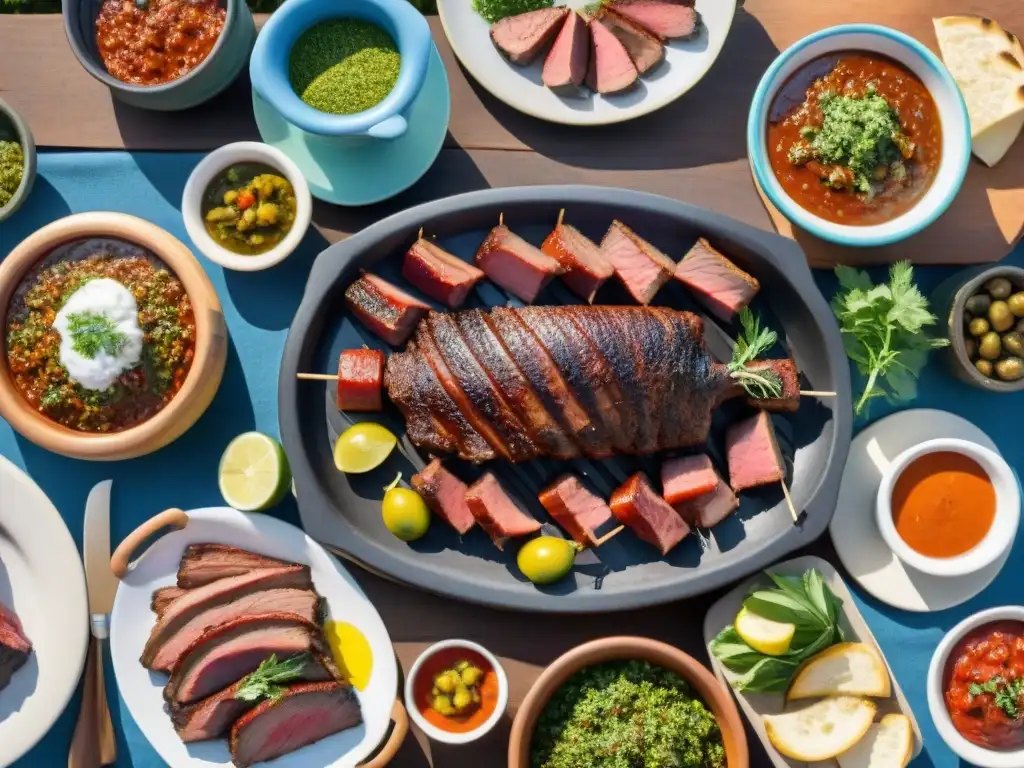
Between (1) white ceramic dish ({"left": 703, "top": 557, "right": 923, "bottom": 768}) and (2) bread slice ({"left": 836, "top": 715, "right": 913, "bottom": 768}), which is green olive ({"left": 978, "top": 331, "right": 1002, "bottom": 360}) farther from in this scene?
(2) bread slice ({"left": 836, "top": 715, "right": 913, "bottom": 768})

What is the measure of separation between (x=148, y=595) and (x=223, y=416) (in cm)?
73

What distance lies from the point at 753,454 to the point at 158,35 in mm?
2725

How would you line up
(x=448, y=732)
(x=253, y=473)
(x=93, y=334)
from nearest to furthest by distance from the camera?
(x=93, y=334), (x=448, y=732), (x=253, y=473)

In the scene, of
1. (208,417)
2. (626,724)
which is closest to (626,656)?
(626,724)

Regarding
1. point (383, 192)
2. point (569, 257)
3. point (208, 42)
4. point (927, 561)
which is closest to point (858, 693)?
point (927, 561)

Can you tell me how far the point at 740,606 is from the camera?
332 centimetres

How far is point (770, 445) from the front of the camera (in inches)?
128

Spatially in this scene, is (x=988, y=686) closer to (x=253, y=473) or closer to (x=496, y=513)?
(x=496, y=513)

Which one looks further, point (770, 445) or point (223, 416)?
point (223, 416)

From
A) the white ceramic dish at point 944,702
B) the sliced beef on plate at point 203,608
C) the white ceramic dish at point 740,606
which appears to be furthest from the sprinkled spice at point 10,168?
the white ceramic dish at point 944,702

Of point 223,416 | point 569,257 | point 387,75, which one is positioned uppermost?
point 387,75

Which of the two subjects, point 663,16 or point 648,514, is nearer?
point 648,514

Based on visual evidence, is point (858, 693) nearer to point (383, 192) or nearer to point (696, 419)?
point (696, 419)

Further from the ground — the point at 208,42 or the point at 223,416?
the point at 208,42
